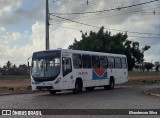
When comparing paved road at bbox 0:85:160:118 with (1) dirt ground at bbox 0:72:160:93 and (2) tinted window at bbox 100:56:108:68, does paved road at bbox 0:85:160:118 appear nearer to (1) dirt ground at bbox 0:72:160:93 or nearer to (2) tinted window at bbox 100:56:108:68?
(2) tinted window at bbox 100:56:108:68

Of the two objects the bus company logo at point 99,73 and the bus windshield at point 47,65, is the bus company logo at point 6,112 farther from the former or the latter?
the bus company logo at point 99,73

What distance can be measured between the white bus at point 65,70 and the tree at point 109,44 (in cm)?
3831

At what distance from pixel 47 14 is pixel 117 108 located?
24029 millimetres

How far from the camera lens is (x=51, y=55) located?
2806cm

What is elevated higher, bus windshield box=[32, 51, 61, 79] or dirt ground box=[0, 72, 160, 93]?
bus windshield box=[32, 51, 61, 79]

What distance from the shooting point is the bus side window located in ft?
92.1

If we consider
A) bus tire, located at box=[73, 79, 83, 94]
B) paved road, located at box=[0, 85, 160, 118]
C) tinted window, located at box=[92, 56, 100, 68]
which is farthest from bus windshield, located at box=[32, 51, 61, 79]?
tinted window, located at box=[92, 56, 100, 68]

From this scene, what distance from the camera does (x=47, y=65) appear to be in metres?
27.9

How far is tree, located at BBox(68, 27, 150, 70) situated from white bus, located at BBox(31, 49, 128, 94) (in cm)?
3831

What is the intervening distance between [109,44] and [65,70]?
4534 centimetres

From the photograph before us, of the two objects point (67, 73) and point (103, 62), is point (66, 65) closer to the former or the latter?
point (67, 73)

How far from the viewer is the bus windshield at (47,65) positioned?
27688mm

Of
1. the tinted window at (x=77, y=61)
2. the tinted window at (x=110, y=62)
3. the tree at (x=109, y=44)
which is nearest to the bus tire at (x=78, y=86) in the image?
the tinted window at (x=77, y=61)

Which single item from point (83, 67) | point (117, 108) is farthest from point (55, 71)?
point (117, 108)
